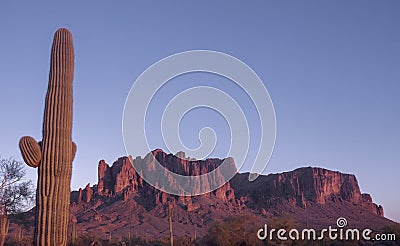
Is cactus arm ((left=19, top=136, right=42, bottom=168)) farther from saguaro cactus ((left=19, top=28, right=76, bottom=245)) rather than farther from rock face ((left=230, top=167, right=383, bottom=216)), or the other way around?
rock face ((left=230, top=167, right=383, bottom=216))

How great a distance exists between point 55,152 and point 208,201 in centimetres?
7277

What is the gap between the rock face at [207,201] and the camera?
70.6 m

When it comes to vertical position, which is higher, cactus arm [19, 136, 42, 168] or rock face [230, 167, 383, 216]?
rock face [230, 167, 383, 216]

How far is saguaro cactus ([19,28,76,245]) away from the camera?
15.5 metres

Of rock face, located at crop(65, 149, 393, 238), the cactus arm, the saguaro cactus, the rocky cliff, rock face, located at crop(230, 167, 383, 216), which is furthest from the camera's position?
rock face, located at crop(230, 167, 383, 216)

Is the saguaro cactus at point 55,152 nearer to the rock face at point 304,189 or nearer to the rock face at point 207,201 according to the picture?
the rock face at point 207,201

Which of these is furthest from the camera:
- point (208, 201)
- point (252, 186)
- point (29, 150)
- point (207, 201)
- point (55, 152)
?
point (252, 186)

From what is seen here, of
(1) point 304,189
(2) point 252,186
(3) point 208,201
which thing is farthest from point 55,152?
Answer: (1) point 304,189

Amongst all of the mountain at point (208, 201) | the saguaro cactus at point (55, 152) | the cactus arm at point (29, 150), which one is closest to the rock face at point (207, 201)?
the mountain at point (208, 201)

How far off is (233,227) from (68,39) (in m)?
19.8

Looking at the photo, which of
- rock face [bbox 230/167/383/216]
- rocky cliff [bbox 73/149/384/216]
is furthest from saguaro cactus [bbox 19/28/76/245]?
rock face [bbox 230/167/383/216]

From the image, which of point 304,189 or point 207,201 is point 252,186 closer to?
point 304,189

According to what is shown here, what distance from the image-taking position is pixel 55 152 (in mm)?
16047

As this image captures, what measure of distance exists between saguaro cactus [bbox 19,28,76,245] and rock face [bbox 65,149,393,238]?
46.5 metres
